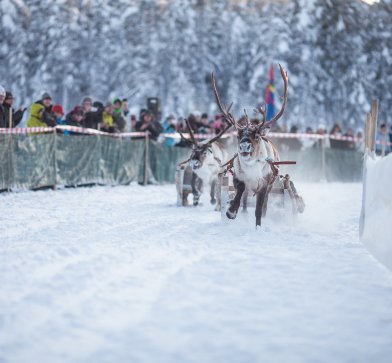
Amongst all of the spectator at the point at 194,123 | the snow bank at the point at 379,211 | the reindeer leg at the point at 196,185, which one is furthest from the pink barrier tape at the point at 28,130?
the snow bank at the point at 379,211

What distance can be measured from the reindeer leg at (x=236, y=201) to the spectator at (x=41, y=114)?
25.6 feet

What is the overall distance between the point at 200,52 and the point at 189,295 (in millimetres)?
50165

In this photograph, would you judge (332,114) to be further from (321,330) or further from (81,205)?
(321,330)

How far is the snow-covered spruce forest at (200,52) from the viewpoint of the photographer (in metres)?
48.1

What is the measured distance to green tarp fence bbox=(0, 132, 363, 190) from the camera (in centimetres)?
1302

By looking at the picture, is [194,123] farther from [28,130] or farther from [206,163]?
[206,163]

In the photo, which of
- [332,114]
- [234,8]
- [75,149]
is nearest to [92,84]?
[234,8]

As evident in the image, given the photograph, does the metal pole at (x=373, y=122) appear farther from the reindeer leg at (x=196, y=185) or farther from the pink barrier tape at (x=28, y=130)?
the pink barrier tape at (x=28, y=130)

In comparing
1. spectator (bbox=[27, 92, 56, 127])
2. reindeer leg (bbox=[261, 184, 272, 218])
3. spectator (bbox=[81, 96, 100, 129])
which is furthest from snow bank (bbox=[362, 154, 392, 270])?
spectator (bbox=[81, 96, 100, 129])

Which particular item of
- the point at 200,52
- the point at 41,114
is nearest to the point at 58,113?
the point at 41,114

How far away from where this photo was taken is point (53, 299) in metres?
4.07

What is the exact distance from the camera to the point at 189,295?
14.0ft

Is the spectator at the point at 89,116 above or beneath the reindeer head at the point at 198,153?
above

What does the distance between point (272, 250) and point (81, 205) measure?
5.52 meters
